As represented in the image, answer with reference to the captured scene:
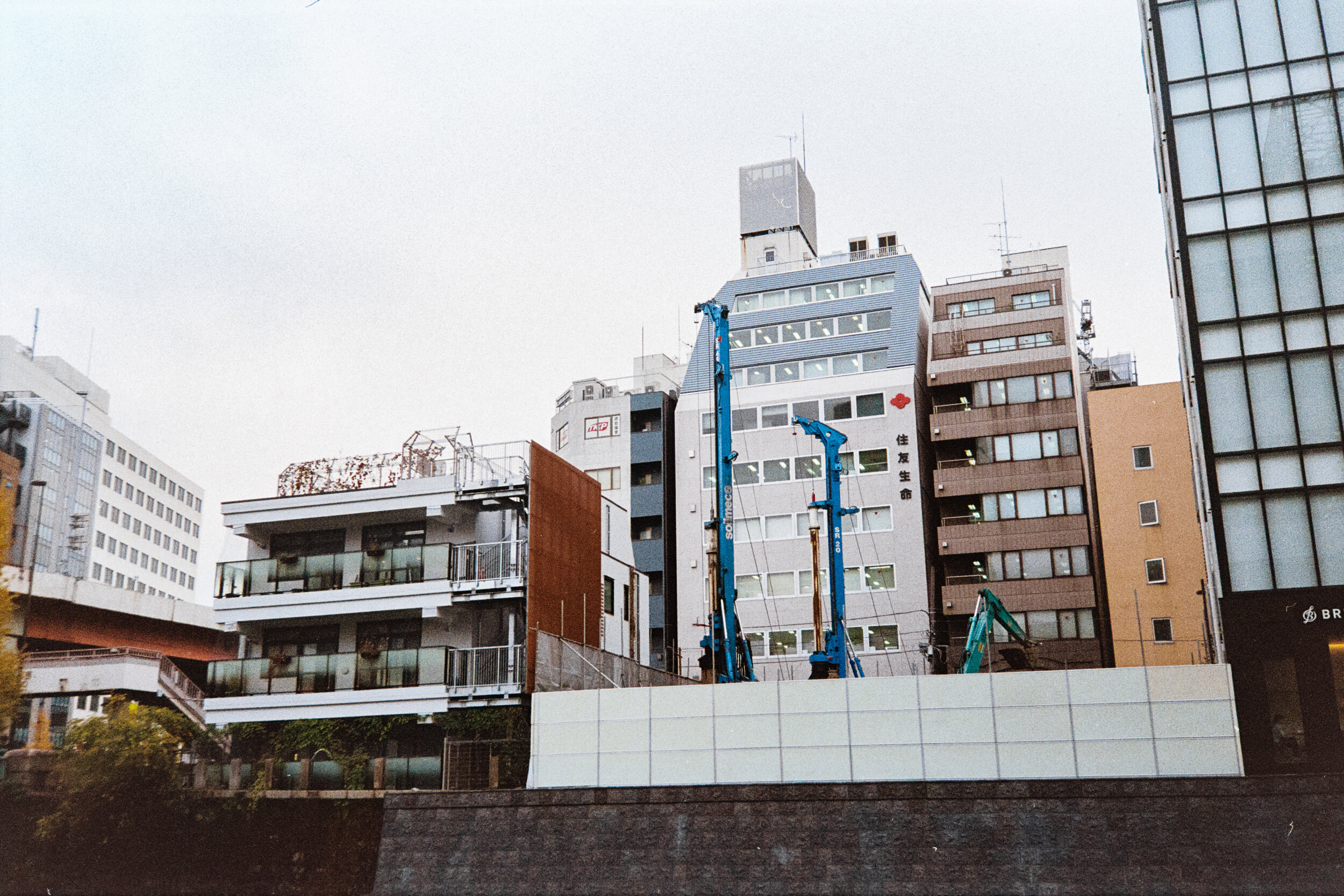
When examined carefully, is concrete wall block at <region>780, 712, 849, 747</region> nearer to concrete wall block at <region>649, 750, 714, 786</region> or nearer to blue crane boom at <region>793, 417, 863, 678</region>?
concrete wall block at <region>649, 750, 714, 786</region>

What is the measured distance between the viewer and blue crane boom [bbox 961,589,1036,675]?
1577 inches

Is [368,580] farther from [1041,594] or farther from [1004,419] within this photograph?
[1004,419]

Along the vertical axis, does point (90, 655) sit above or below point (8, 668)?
above

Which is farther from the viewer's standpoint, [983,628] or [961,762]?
[983,628]

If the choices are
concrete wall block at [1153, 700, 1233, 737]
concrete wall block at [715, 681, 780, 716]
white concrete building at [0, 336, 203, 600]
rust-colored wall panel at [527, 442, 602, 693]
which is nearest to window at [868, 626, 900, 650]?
rust-colored wall panel at [527, 442, 602, 693]

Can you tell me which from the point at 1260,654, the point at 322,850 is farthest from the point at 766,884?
the point at 322,850

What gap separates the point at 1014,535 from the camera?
55.8 meters

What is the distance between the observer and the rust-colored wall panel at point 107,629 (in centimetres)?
5016

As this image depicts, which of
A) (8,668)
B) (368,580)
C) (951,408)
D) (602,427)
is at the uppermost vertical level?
(602,427)

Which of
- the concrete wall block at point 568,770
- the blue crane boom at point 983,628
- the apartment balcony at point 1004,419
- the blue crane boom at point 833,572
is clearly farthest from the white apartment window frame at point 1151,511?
the concrete wall block at point 568,770

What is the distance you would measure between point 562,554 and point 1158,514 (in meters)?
28.6

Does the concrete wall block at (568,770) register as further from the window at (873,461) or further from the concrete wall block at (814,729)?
the window at (873,461)

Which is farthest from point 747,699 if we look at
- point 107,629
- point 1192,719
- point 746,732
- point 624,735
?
point 107,629

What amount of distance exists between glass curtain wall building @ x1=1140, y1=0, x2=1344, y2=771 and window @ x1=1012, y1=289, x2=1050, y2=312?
2847 centimetres
